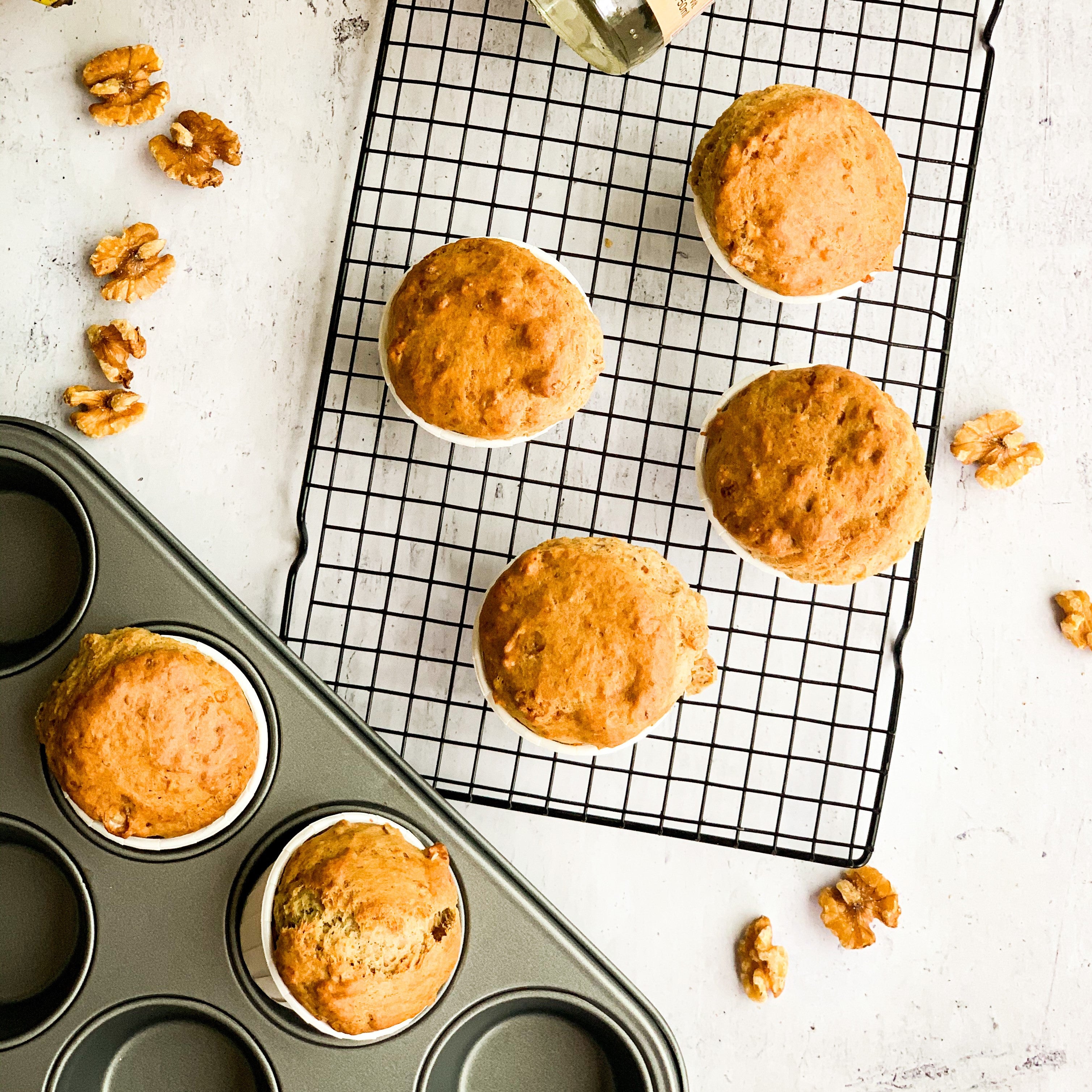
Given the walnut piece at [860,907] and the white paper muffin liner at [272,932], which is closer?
the white paper muffin liner at [272,932]

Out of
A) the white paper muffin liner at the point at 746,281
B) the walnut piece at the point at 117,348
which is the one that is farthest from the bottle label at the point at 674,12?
the walnut piece at the point at 117,348

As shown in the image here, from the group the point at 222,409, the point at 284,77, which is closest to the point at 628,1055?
the point at 222,409

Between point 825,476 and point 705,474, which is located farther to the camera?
point 705,474

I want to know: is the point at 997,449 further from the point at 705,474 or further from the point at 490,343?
the point at 490,343

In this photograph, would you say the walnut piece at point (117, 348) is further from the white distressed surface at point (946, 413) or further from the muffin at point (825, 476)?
the muffin at point (825, 476)

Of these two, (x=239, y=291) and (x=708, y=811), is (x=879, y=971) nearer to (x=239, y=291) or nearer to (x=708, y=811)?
(x=708, y=811)

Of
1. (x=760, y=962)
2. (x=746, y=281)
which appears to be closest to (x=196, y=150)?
(x=746, y=281)

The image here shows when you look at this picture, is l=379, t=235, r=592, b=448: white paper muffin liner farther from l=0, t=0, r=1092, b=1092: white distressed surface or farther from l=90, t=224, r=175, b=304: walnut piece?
l=90, t=224, r=175, b=304: walnut piece
